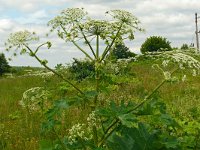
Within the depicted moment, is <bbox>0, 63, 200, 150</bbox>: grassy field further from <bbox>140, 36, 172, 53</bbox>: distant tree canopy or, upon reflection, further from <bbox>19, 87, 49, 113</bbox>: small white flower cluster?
<bbox>140, 36, 172, 53</bbox>: distant tree canopy

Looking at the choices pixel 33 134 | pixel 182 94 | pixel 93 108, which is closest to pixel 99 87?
pixel 93 108

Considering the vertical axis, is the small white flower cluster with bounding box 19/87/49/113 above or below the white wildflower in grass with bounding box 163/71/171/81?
below

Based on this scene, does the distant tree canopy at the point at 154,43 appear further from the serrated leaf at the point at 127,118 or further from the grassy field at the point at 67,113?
the serrated leaf at the point at 127,118

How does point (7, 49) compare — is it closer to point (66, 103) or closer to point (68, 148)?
point (66, 103)

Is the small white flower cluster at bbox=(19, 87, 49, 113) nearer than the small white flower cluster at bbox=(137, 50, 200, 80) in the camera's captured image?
No

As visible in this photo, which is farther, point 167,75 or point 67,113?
point 67,113

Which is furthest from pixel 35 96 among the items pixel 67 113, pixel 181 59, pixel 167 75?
pixel 67 113

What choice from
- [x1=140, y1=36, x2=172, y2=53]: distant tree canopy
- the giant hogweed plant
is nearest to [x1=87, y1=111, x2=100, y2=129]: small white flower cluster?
the giant hogweed plant

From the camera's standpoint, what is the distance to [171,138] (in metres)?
4.11

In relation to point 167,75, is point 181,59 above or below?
above

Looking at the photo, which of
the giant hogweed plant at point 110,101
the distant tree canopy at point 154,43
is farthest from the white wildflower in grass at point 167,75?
the distant tree canopy at point 154,43

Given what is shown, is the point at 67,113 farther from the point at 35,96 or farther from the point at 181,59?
the point at 181,59

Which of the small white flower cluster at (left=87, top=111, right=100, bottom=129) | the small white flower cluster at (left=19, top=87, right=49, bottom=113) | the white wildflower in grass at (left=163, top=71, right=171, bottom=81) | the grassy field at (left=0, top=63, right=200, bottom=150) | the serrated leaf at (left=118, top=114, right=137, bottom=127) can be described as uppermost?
the white wildflower in grass at (left=163, top=71, right=171, bottom=81)

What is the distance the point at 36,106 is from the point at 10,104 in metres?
10.5
